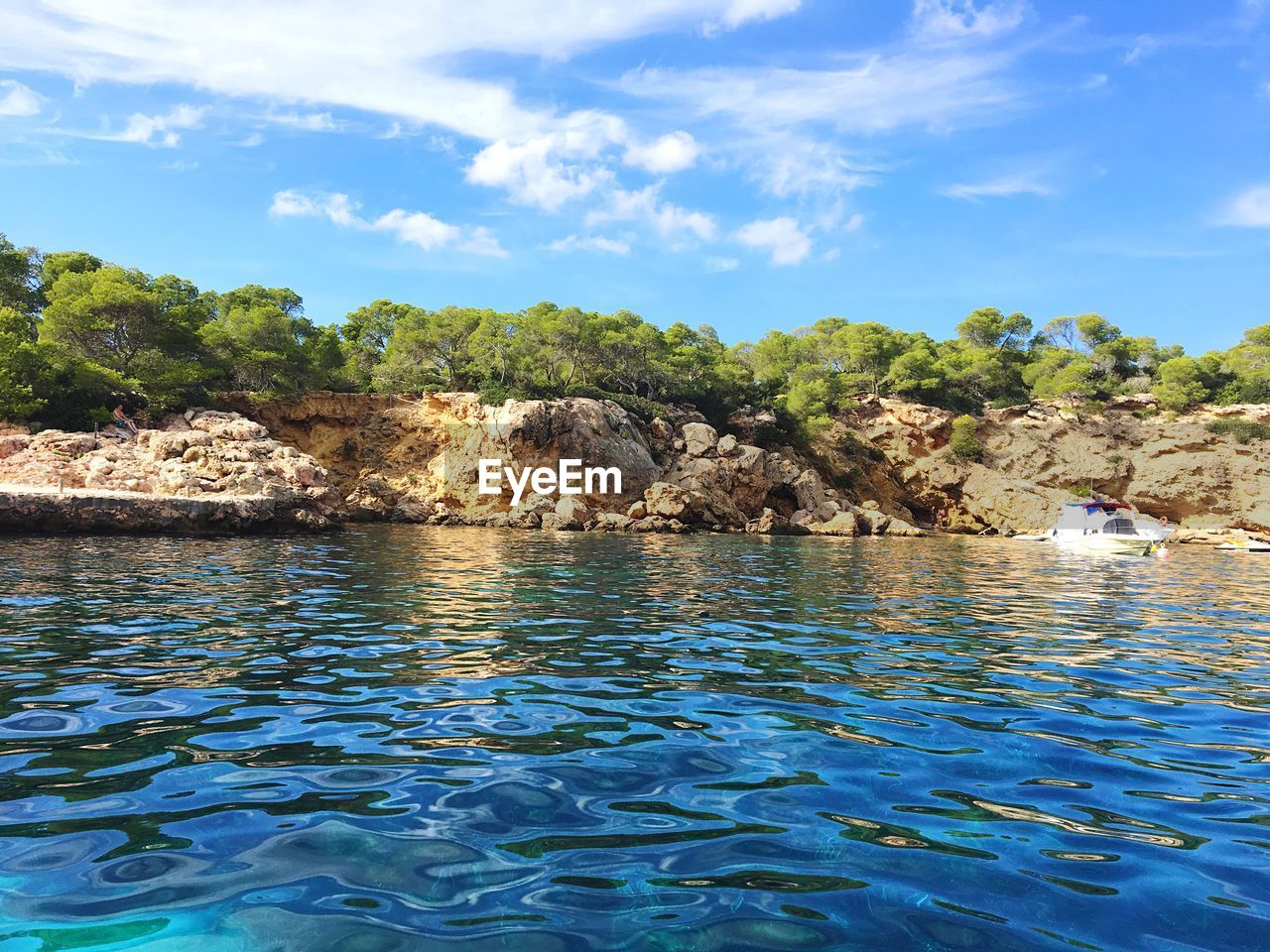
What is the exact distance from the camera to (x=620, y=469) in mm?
45281

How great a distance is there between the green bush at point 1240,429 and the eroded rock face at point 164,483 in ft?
201

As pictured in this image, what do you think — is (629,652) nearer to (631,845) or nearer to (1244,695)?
(631,845)

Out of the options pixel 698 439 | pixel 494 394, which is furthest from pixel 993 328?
pixel 494 394

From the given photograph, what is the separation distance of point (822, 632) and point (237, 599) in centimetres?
870

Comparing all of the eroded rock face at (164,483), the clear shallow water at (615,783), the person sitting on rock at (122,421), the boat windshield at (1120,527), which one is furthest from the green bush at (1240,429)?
the person sitting on rock at (122,421)

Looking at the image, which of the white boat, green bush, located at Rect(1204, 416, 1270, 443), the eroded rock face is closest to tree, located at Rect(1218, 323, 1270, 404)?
green bush, located at Rect(1204, 416, 1270, 443)

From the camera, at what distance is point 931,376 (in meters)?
67.3

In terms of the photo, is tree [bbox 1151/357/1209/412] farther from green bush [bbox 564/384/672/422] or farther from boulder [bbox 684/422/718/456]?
green bush [bbox 564/384/672/422]

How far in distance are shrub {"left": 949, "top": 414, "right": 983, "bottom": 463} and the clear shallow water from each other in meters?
50.1

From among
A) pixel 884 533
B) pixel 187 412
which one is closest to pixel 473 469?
pixel 187 412

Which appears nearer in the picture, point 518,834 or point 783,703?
point 518,834

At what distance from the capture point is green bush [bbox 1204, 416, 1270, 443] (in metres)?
54.9

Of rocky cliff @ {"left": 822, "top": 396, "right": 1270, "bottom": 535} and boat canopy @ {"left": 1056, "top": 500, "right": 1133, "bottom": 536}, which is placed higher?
rocky cliff @ {"left": 822, "top": 396, "right": 1270, "bottom": 535}

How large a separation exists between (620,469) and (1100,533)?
24.9 metres
